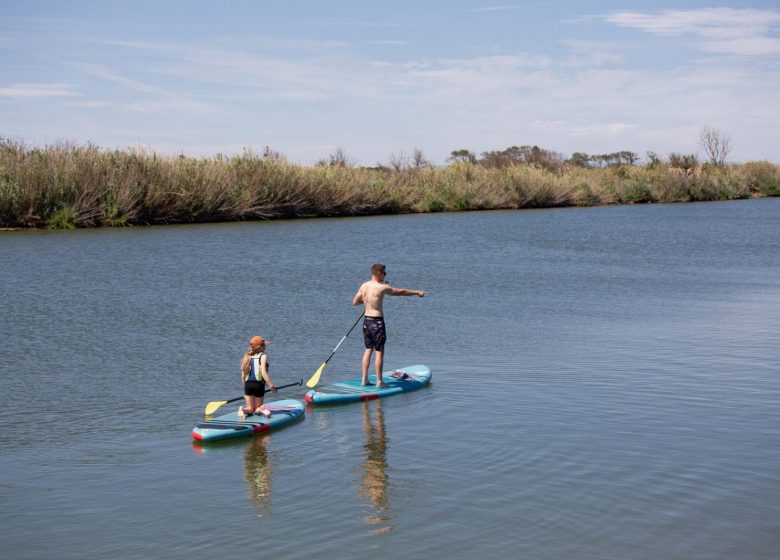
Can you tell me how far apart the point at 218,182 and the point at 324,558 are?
3574cm

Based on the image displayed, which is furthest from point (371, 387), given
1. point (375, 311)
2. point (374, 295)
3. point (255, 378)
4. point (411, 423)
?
point (255, 378)

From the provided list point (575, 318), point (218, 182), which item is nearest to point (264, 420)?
point (575, 318)

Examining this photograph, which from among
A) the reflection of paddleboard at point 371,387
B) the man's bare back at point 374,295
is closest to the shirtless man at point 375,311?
the man's bare back at point 374,295

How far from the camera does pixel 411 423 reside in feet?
34.7

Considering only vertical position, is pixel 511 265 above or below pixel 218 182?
below

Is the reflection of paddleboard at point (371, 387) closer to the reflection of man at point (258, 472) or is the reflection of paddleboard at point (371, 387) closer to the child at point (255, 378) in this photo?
the child at point (255, 378)

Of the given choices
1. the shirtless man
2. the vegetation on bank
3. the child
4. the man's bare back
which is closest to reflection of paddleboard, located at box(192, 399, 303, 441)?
the child

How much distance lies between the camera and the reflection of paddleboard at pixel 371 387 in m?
11.5

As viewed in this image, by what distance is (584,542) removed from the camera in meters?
7.05

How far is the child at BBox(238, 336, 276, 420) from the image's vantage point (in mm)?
10461

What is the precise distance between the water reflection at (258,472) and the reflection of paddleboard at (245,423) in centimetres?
14

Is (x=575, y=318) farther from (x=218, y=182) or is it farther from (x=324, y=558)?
(x=218, y=182)

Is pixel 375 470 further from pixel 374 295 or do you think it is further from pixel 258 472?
pixel 374 295

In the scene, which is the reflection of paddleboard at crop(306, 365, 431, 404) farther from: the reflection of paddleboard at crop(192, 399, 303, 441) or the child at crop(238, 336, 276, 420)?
the child at crop(238, 336, 276, 420)
